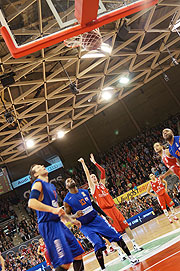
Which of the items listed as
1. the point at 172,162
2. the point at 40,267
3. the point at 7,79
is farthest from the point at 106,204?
the point at 40,267

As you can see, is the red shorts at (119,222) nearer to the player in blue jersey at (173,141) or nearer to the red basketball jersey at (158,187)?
the player in blue jersey at (173,141)

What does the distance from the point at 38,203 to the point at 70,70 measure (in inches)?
593

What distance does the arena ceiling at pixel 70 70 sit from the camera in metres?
14.2

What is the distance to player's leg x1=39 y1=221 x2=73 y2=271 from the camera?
11.3 ft

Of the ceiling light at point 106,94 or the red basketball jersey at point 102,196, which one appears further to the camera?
the ceiling light at point 106,94

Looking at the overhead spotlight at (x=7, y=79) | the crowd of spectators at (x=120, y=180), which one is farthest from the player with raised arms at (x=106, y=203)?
the crowd of spectators at (x=120, y=180)

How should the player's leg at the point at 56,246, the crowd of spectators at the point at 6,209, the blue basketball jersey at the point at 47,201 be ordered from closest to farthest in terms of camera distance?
the player's leg at the point at 56,246 → the blue basketball jersey at the point at 47,201 → the crowd of spectators at the point at 6,209

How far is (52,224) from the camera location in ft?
11.8

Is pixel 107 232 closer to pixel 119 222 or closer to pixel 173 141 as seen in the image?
pixel 119 222

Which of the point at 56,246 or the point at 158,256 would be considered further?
the point at 158,256

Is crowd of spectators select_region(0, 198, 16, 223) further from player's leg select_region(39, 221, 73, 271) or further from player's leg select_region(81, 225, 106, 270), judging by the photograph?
player's leg select_region(39, 221, 73, 271)

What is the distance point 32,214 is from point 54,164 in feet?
18.5

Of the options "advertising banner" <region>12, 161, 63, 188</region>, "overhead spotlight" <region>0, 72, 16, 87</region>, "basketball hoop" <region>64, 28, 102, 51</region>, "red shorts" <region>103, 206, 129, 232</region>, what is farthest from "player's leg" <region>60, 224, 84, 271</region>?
"advertising banner" <region>12, 161, 63, 188</region>

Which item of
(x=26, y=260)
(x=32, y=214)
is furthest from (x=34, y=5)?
(x=32, y=214)
